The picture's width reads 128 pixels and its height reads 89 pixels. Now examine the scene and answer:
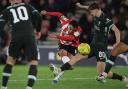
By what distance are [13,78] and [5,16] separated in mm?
4671

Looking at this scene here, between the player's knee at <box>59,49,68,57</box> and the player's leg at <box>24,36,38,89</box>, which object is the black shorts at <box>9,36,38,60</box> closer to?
the player's leg at <box>24,36,38,89</box>

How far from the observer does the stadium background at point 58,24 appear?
23.1 meters

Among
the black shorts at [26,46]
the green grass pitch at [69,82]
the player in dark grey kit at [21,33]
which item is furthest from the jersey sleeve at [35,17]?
the green grass pitch at [69,82]

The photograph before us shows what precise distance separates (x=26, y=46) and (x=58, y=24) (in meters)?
10.9

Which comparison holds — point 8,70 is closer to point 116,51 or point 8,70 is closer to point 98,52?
point 116,51

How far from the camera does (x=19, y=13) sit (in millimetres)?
11828

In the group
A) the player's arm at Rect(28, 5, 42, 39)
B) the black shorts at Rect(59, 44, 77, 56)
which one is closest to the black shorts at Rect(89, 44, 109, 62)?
the black shorts at Rect(59, 44, 77, 56)

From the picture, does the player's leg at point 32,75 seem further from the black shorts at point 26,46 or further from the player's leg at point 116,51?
the player's leg at point 116,51

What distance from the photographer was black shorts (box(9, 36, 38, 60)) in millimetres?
11781

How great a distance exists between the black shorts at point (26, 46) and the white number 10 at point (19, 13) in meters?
0.40

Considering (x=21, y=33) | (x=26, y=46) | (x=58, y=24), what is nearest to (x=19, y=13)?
(x=21, y=33)

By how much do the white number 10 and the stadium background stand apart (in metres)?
10.7

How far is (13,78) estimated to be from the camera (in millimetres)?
16406

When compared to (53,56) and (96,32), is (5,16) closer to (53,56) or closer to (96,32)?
(96,32)
